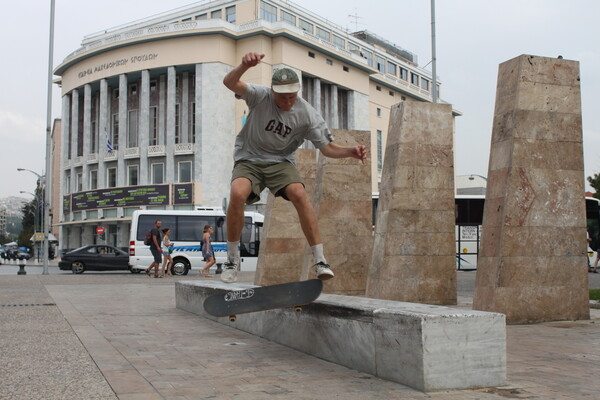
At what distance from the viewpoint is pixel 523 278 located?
8.36 m

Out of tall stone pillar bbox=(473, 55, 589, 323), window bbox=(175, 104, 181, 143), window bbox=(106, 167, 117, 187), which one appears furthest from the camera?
window bbox=(106, 167, 117, 187)

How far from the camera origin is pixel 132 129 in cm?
6112

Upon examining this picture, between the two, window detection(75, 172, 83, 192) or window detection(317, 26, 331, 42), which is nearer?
window detection(75, 172, 83, 192)

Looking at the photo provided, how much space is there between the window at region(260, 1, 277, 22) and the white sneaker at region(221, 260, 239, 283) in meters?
59.7

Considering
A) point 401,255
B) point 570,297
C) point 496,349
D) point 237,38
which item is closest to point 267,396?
point 496,349

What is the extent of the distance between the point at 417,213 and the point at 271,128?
548cm

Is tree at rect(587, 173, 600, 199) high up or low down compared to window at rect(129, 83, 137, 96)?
down

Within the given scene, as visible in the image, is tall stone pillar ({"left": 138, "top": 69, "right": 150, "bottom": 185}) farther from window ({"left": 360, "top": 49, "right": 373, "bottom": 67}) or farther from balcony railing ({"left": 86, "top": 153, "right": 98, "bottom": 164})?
window ({"left": 360, "top": 49, "right": 373, "bottom": 67})

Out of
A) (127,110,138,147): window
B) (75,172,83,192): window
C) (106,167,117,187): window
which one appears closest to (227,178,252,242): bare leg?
(127,110,138,147): window

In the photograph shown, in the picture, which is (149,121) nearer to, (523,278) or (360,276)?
(360,276)

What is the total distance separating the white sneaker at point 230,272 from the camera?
613 centimetres

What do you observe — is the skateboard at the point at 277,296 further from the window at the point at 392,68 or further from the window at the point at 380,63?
the window at the point at 392,68

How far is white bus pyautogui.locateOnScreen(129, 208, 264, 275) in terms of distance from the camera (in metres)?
28.0

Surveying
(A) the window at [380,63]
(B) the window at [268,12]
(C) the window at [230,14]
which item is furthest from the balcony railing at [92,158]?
(A) the window at [380,63]
